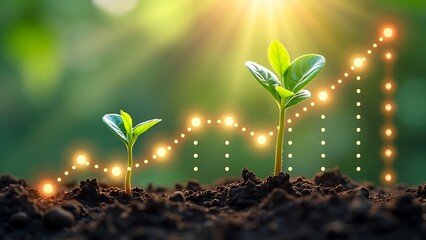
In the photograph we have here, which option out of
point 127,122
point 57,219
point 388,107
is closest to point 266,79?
point 127,122

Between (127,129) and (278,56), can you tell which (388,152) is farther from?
(127,129)

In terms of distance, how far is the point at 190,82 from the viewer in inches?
146

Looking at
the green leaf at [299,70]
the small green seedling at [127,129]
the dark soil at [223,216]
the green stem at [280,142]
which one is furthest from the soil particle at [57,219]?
the green leaf at [299,70]

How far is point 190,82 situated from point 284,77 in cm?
170

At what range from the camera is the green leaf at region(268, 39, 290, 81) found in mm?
2051

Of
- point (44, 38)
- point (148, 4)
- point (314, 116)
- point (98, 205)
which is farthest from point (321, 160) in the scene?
point (98, 205)

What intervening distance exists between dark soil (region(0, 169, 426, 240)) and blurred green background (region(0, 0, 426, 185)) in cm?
165

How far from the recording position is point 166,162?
376 centimetres

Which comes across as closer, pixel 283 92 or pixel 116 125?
pixel 283 92

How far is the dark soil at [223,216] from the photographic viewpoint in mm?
1258

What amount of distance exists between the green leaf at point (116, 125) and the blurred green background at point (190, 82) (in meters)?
1.58

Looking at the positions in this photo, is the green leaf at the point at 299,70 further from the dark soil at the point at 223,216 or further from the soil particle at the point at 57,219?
the soil particle at the point at 57,219

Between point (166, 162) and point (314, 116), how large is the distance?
36.9 inches

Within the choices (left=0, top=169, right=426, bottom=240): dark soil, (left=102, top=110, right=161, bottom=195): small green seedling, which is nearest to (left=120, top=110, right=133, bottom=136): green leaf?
(left=102, top=110, right=161, bottom=195): small green seedling
